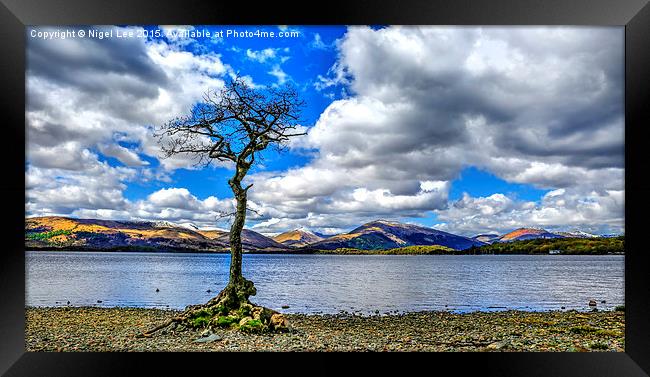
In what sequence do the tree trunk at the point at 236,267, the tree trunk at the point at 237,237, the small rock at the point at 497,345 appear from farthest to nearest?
the tree trunk at the point at 237,237, the tree trunk at the point at 236,267, the small rock at the point at 497,345

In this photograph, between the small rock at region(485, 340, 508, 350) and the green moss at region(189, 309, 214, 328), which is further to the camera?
the green moss at region(189, 309, 214, 328)

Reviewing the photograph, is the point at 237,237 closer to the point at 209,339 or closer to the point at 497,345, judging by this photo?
the point at 209,339

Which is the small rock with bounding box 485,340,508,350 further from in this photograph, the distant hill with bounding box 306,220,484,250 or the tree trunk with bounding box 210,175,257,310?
the distant hill with bounding box 306,220,484,250

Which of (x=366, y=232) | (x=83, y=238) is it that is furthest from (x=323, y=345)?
(x=366, y=232)

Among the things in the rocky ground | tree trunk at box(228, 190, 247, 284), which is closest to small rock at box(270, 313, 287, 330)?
the rocky ground

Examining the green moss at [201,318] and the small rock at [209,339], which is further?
the green moss at [201,318]

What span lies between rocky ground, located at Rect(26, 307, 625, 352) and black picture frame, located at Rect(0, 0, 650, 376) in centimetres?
144

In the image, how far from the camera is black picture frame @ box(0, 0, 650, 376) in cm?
652

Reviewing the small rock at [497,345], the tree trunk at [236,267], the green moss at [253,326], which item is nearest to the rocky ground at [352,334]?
the small rock at [497,345]

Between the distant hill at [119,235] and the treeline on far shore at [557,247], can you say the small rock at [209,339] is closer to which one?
the distant hill at [119,235]

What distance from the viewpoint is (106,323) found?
1100 centimetres
